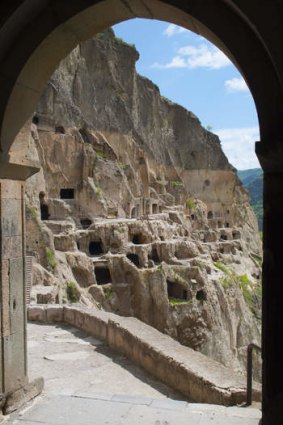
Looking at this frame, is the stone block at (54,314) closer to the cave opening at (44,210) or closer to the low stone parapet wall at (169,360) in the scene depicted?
the low stone parapet wall at (169,360)

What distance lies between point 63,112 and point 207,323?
1983 cm

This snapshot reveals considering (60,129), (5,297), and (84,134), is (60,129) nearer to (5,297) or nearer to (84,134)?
(84,134)

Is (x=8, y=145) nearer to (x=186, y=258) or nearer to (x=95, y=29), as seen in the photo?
(x=95, y=29)

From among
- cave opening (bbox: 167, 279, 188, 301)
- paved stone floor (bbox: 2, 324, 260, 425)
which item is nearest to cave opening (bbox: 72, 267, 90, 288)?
cave opening (bbox: 167, 279, 188, 301)

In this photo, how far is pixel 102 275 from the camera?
86.1 feet

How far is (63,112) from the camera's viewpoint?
33.4 metres

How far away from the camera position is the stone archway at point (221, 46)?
275cm

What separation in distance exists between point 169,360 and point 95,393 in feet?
5.70

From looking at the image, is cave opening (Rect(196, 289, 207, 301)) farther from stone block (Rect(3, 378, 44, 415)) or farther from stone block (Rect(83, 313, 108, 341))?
stone block (Rect(3, 378, 44, 415))

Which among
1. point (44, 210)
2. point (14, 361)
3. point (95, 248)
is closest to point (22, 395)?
point (14, 361)

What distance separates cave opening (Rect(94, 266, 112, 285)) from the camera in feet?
84.5

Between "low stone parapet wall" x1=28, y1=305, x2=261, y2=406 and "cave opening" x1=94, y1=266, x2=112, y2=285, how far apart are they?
663 inches

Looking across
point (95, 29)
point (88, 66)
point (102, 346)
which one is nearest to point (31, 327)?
point (102, 346)

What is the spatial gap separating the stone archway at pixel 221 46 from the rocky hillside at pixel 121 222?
0.58m
